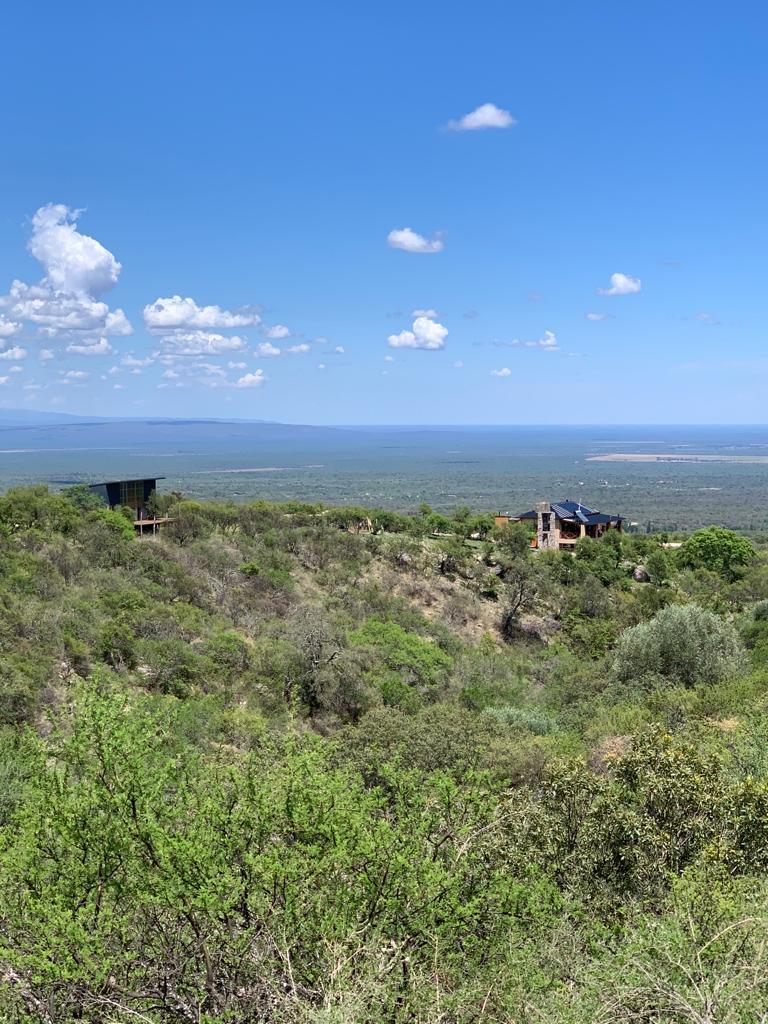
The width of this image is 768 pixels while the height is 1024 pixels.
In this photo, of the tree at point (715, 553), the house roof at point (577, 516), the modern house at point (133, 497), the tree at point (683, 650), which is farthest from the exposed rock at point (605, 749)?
the house roof at point (577, 516)

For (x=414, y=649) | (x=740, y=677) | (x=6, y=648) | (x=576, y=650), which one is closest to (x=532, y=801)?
(x=740, y=677)

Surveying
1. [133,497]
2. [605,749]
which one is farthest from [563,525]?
[605,749]

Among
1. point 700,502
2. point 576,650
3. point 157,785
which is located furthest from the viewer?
point 700,502

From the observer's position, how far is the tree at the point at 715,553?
48500 millimetres

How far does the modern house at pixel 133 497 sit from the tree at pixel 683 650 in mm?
24886

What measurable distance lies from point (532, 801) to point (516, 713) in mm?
11539

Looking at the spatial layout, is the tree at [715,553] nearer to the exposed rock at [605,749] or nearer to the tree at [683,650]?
the tree at [683,650]

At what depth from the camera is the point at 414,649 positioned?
33.0 metres

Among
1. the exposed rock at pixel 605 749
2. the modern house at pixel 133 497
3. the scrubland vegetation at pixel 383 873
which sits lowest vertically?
the exposed rock at pixel 605 749

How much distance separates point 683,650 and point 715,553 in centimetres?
2457

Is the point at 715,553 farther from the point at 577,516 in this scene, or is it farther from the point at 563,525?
the point at 563,525

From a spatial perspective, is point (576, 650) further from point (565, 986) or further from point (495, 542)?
point (565, 986)

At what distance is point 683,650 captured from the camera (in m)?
27.0

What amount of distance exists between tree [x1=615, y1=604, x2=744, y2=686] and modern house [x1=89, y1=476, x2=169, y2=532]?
2489cm
